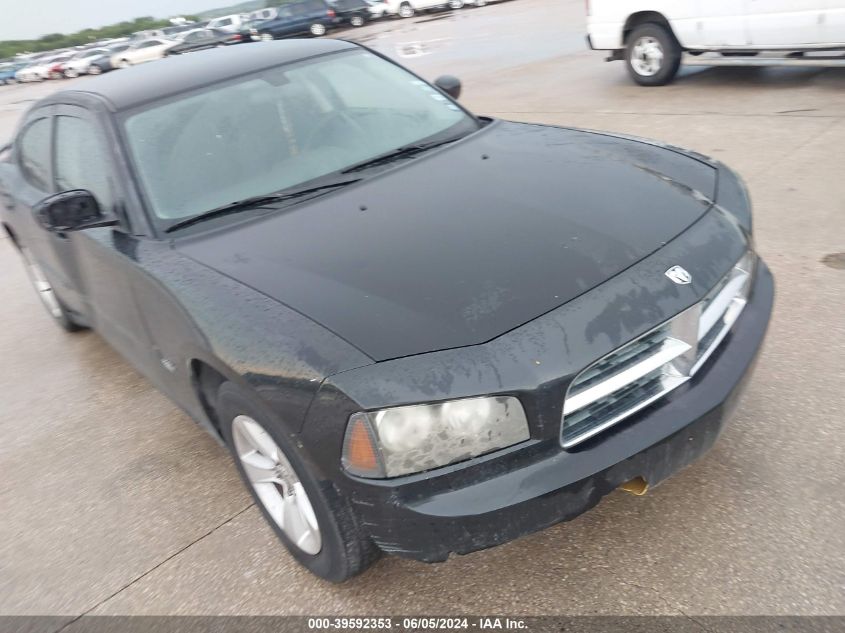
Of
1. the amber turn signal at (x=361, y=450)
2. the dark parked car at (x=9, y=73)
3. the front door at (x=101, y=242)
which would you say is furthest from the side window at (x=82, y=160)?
the dark parked car at (x=9, y=73)

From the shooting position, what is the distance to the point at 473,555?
2584mm

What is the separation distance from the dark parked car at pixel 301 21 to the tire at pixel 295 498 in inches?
1253

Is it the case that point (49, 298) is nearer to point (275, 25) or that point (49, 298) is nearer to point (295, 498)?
point (295, 498)

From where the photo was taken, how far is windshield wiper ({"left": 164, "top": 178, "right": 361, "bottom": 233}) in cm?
296

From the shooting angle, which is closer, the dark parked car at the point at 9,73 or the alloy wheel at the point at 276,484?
the alloy wheel at the point at 276,484

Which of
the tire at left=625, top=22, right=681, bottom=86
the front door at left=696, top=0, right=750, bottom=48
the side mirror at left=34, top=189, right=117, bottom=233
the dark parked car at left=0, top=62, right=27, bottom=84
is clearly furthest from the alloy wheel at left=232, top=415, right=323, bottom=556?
the dark parked car at left=0, top=62, right=27, bottom=84

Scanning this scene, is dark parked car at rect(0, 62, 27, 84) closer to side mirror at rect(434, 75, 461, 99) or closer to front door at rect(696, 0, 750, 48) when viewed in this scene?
front door at rect(696, 0, 750, 48)

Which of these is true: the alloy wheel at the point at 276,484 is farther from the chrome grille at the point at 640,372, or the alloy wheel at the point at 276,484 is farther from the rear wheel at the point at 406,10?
the rear wheel at the point at 406,10

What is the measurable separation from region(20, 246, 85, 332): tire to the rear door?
6973mm

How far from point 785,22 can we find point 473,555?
704 centimetres

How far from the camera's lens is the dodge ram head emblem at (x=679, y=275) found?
2301 millimetres

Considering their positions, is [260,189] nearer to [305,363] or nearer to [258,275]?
[258,275]

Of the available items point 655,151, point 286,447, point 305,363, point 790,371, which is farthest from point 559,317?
point 790,371

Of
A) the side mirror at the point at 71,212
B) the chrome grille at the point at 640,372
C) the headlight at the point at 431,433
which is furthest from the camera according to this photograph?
the side mirror at the point at 71,212
